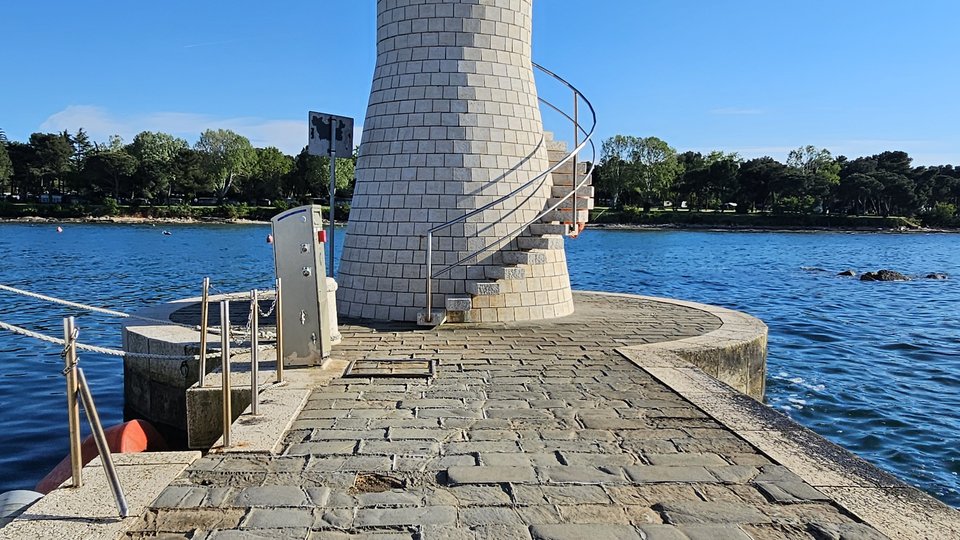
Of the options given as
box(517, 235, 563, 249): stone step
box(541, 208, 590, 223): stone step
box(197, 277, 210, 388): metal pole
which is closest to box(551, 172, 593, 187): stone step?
box(541, 208, 590, 223): stone step

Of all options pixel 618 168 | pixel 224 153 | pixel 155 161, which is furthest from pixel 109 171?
pixel 618 168

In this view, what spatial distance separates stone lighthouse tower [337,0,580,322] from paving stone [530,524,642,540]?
7.16m

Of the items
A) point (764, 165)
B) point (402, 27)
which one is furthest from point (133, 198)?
point (402, 27)

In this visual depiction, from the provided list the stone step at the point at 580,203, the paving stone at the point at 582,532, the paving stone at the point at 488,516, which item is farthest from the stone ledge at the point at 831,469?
the stone step at the point at 580,203

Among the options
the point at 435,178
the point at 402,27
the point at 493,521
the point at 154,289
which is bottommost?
the point at 154,289

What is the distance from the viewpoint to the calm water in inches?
400

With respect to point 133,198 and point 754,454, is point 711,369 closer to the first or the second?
point 754,454

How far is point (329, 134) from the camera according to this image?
11727 millimetres

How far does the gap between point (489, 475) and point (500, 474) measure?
0.07 m

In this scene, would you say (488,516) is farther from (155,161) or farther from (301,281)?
(155,161)

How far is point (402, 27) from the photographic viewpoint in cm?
1176

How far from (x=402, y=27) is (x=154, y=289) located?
20834mm

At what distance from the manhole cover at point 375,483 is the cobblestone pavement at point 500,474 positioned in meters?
0.01

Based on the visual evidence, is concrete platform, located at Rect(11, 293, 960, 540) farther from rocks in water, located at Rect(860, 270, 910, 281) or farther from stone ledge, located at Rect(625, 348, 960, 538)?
rocks in water, located at Rect(860, 270, 910, 281)
